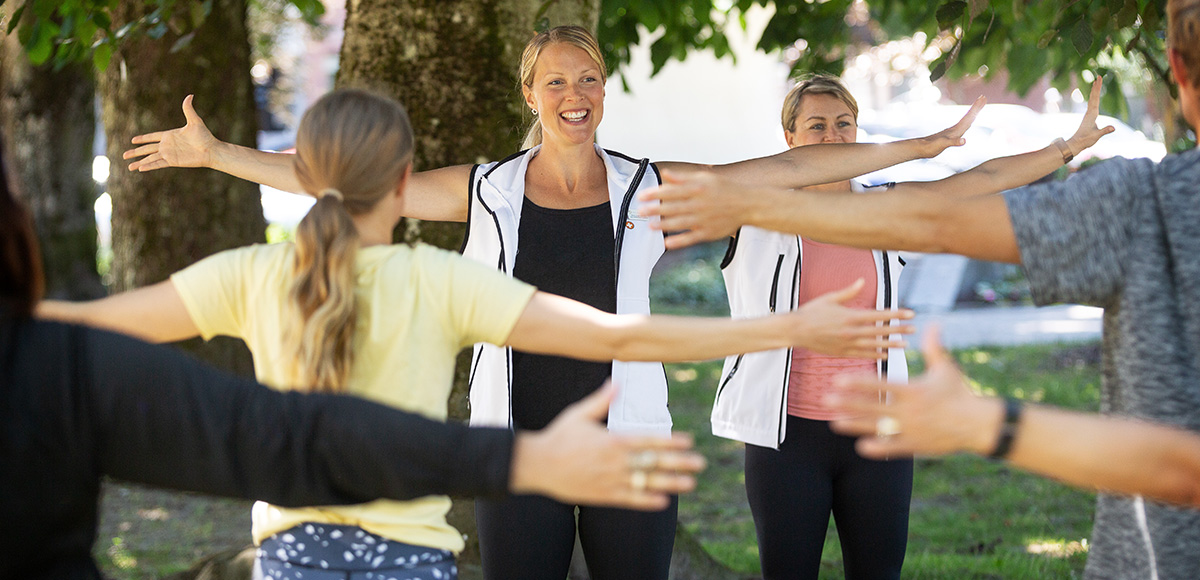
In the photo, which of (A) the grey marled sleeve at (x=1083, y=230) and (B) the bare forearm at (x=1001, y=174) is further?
(B) the bare forearm at (x=1001, y=174)

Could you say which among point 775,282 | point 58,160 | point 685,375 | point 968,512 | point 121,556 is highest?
point 58,160

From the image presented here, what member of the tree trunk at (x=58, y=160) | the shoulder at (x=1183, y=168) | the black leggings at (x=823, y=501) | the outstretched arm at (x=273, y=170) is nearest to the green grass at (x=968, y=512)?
the black leggings at (x=823, y=501)

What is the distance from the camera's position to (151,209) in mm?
6672

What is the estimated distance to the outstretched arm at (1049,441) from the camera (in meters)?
1.66

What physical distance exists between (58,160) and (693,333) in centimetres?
898

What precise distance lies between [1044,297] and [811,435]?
1.45 meters

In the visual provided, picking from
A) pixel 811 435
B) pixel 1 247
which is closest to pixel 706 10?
pixel 811 435

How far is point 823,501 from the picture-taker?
3309 millimetres

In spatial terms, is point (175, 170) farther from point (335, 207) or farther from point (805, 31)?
point (335, 207)

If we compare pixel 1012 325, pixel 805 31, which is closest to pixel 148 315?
pixel 805 31

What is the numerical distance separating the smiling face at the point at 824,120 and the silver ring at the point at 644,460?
2.26 metres

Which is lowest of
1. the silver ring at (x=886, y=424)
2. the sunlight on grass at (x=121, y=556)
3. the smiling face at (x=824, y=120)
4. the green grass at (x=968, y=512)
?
the sunlight on grass at (x=121, y=556)

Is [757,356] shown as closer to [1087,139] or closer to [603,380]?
[603,380]

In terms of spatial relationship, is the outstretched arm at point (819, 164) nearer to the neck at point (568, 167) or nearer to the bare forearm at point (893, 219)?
the neck at point (568, 167)
